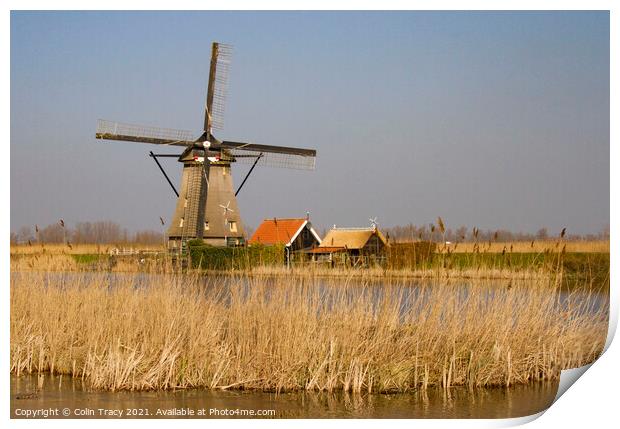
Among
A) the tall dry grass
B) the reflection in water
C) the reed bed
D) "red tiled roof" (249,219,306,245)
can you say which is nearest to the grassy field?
the tall dry grass

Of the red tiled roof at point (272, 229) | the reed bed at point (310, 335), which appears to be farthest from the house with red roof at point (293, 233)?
the reed bed at point (310, 335)

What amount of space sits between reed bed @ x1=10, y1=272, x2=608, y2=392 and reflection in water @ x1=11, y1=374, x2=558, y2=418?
0.32ft

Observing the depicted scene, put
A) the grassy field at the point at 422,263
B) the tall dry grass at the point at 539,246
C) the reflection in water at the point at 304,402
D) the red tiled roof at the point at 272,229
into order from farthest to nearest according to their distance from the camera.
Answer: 1. the red tiled roof at the point at 272,229
2. the tall dry grass at the point at 539,246
3. the grassy field at the point at 422,263
4. the reflection in water at the point at 304,402

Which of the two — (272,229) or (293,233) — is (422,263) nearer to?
(293,233)

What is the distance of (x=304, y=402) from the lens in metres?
5.10

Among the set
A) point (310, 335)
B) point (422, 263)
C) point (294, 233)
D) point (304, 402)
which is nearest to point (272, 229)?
point (294, 233)

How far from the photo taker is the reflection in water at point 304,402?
4.95 meters

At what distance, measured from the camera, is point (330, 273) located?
5918 mm

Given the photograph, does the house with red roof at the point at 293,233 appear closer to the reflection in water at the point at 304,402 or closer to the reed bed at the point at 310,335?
the reed bed at the point at 310,335

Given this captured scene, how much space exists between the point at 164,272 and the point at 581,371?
3.66m

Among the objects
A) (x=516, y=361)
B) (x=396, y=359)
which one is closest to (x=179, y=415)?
(x=396, y=359)

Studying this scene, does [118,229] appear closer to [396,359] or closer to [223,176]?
[396,359]

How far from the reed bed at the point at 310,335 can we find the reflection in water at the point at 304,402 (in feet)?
0.32

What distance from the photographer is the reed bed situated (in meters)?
5.33
